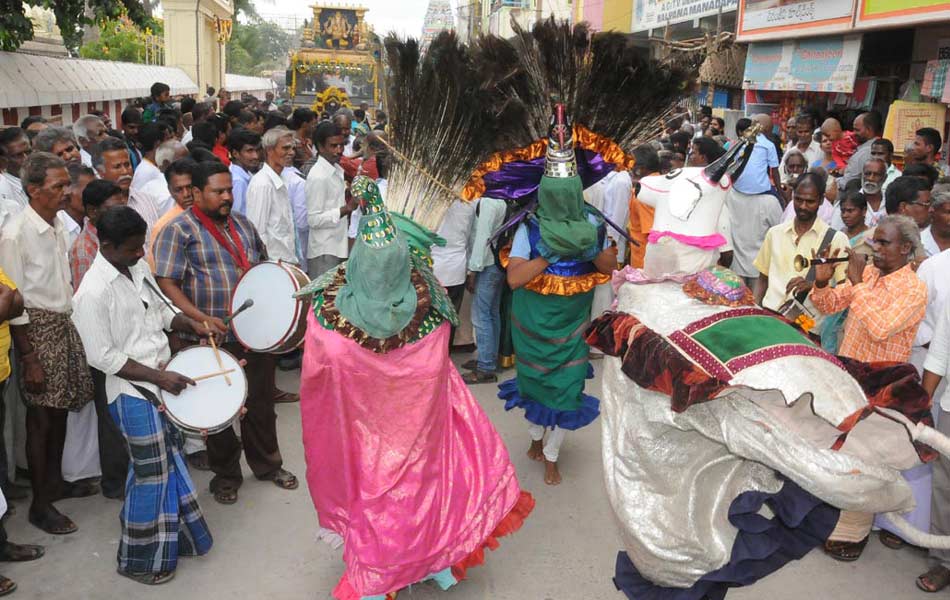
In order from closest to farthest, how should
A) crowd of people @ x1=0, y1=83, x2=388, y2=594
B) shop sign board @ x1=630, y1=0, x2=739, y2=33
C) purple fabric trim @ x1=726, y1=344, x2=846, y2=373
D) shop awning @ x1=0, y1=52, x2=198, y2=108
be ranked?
1. purple fabric trim @ x1=726, y1=344, x2=846, y2=373
2. crowd of people @ x1=0, y1=83, x2=388, y2=594
3. shop awning @ x1=0, y1=52, x2=198, y2=108
4. shop sign board @ x1=630, y1=0, x2=739, y2=33

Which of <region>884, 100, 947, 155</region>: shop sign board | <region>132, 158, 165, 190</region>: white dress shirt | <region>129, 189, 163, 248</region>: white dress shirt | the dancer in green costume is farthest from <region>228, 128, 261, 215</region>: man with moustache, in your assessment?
<region>884, 100, 947, 155</region>: shop sign board

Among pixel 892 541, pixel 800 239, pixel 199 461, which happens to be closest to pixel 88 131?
pixel 199 461

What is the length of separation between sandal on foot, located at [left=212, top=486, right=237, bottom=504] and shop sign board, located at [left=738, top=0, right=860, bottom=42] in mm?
9651

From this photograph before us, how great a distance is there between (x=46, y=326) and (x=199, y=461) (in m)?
1.35

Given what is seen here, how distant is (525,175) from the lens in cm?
439

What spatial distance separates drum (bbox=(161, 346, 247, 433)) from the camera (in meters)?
3.59


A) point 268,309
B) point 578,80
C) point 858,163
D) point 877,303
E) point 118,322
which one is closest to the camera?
point 118,322

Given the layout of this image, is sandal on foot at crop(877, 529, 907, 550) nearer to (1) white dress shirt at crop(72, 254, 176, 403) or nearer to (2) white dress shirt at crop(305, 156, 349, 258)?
(1) white dress shirt at crop(72, 254, 176, 403)

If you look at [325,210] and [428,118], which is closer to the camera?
[428,118]

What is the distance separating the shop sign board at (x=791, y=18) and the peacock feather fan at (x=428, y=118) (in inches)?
343

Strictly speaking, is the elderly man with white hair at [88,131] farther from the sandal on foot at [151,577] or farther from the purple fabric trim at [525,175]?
the sandal on foot at [151,577]

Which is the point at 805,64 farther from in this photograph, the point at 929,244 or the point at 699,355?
the point at 699,355

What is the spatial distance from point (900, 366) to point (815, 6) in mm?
10603

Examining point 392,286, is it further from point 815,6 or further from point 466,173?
point 815,6
